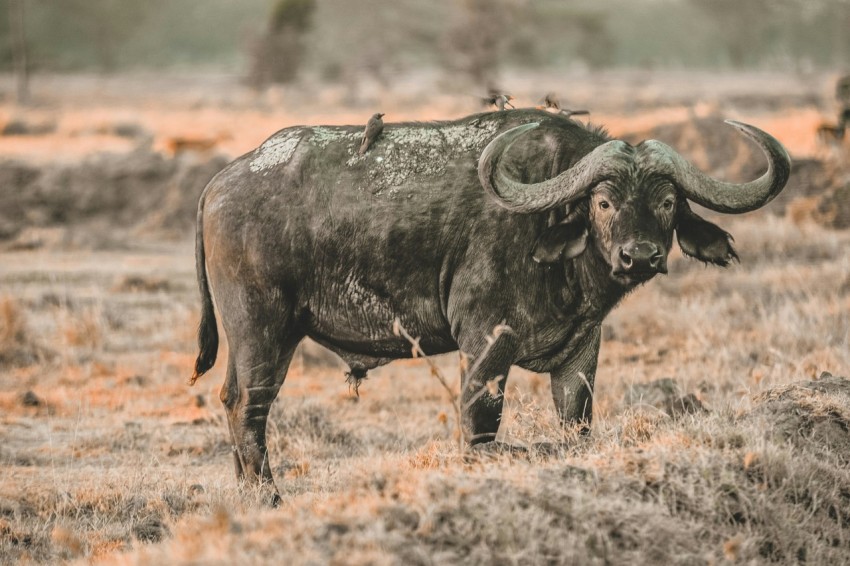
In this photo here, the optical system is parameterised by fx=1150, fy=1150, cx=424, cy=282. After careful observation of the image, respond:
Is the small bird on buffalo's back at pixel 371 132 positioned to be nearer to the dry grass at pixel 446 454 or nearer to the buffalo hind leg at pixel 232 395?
the dry grass at pixel 446 454

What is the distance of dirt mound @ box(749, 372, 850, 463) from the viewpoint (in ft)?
19.8

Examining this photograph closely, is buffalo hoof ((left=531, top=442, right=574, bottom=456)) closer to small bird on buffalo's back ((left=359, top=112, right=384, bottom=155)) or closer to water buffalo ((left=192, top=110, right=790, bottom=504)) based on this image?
water buffalo ((left=192, top=110, right=790, bottom=504))

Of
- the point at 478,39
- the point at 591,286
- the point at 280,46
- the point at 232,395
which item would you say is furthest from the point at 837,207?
the point at 280,46

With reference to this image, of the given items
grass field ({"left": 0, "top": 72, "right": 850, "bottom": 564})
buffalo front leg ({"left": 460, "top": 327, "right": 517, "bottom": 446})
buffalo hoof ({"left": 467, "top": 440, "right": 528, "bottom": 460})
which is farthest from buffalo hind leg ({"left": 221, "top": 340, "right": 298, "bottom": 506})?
buffalo hoof ({"left": 467, "top": 440, "right": 528, "bottom": 460})

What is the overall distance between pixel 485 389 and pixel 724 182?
1.65 metres

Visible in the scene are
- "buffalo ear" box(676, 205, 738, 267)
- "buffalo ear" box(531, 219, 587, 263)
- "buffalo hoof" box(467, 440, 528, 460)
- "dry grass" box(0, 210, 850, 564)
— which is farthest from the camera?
"buffalo ear" box(676, 205, 738, 267)

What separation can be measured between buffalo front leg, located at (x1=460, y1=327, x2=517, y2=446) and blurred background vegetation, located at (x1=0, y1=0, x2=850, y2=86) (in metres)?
13.3

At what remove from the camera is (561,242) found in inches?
241

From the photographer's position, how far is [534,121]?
6453 mm

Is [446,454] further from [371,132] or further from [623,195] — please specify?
[371,132]

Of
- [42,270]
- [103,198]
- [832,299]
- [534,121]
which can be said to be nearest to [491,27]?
[103,198]

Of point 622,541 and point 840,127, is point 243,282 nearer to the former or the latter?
point 622,541

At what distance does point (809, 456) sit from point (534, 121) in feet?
7.59

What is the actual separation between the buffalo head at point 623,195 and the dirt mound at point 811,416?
1130 millimetres
